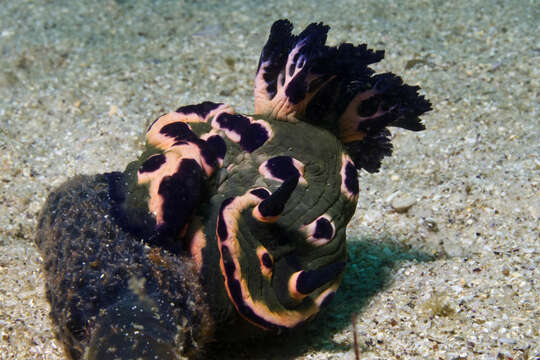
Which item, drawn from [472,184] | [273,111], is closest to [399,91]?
[273,111]

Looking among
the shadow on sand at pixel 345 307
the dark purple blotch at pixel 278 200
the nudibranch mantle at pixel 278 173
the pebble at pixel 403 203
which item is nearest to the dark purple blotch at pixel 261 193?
the nudibranch mantle at pixel 278 173

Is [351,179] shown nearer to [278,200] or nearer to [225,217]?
[278,200]

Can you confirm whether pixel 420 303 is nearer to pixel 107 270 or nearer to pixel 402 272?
pixel 402 272

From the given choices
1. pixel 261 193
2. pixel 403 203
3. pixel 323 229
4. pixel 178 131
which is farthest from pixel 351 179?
pixel 403 203

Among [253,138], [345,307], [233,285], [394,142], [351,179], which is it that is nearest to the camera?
[233,285]

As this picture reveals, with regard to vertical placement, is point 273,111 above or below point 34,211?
above

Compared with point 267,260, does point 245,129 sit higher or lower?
higher
